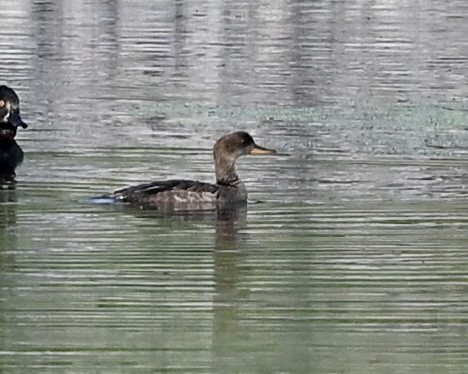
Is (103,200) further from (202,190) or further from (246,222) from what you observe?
(246,222)

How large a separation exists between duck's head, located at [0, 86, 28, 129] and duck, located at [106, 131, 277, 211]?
3.76m

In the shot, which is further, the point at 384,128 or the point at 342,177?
the point at 384,128

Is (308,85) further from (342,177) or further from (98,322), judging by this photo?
(98,322)

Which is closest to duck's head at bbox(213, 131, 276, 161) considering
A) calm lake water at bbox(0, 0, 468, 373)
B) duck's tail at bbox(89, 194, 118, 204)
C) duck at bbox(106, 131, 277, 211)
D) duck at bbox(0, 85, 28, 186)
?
duck at bbox(106, 131, 277, 211)

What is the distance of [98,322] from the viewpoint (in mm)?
10070

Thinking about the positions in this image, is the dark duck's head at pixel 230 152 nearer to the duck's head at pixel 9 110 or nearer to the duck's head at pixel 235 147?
the duck's head at pixel 235 147

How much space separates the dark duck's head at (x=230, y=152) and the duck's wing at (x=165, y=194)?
45 cm

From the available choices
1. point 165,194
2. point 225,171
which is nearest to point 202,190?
point 165,194

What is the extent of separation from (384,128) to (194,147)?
255 cm

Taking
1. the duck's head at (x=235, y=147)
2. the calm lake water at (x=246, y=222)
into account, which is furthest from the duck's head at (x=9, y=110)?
the duck's head at (x=235, y=147)

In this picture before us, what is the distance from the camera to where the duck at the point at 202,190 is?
14227mm

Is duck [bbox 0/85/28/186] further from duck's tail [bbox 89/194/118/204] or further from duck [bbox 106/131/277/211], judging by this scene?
duck [bbox 106/131/277/211]

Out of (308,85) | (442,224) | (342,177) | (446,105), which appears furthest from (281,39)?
(442,224)

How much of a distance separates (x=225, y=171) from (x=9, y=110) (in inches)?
165
